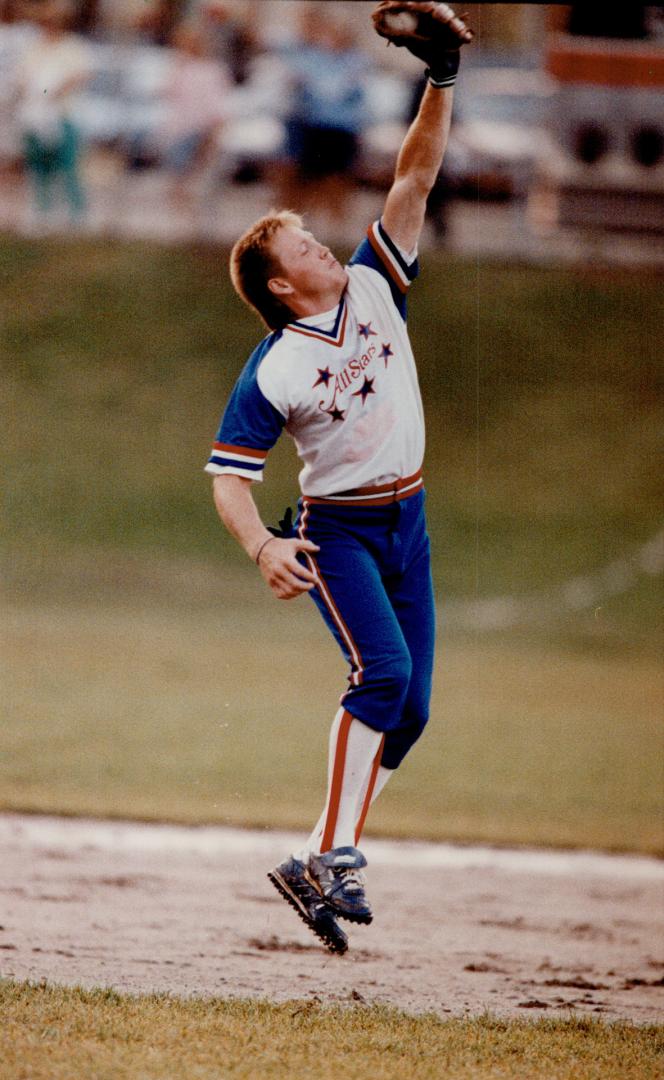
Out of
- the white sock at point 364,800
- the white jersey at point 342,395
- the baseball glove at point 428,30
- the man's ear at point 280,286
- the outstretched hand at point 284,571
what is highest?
the baseball glove at point 428,30

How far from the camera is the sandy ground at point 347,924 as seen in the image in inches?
209

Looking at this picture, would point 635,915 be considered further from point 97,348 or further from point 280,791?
point 97,348

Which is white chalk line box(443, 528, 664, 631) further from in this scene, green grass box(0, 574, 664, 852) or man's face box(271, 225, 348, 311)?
man's face box(271, 225, 348, 311)

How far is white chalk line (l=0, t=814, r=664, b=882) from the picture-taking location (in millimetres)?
7410

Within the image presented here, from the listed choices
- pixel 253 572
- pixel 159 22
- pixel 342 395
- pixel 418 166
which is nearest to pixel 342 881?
pixel 342 395

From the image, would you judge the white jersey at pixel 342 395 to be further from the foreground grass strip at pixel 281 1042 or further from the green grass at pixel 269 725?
the green grass at pixel 269 725

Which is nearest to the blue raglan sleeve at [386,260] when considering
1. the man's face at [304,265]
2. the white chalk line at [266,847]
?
the man's face at [304,265]

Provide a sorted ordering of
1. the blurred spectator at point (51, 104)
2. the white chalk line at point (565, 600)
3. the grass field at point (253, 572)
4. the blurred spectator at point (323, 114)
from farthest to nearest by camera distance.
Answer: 1. the white chalk line at point (565, 600)
2. the blurred spectator at point (323, 114)
3. the blurred spectator at point (51, 104)
4. the grass field at point (253, 572)

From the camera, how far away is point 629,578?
39.2ft

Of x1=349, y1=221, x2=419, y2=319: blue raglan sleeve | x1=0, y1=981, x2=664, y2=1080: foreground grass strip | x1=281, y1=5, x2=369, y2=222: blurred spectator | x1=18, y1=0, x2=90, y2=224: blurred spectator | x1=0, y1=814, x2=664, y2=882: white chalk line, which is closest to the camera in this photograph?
x1=0, y1=981, x2=664, y2=1080: foreground grass strip

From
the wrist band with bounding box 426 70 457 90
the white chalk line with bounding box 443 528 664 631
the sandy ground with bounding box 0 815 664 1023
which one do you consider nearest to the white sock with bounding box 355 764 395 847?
the sandy ground with bounding box 0 815 664 1023

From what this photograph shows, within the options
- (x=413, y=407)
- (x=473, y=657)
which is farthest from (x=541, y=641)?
(x=413, y=407)

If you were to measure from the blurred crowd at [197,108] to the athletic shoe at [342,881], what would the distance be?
268 inches

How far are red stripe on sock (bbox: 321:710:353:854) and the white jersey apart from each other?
672 mm
